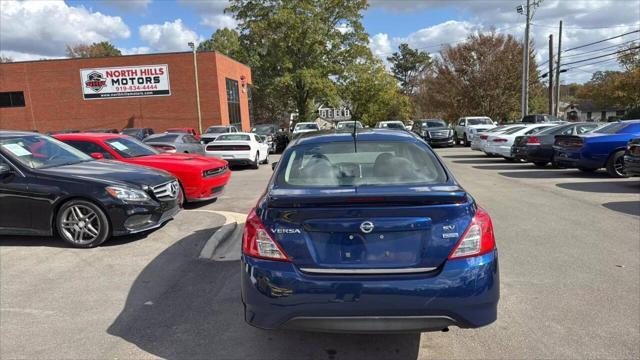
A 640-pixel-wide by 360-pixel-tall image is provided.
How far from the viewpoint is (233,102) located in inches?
1475

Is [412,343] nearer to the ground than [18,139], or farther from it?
nearer to the ground

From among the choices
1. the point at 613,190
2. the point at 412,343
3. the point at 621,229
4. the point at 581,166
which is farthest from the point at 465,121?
the point at 412,343

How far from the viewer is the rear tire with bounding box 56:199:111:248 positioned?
6074mm

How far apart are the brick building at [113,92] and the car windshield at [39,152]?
25681mm

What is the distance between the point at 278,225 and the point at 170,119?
104ft

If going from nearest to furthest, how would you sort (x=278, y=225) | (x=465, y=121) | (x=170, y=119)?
(x=278, y=225), (x=465, y=121), (x=170, y=119)

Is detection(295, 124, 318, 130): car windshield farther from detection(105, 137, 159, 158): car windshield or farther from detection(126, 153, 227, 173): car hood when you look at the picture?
detection(126, 153, 227, 173): car hood

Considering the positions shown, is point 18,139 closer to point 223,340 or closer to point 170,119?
point 223,340

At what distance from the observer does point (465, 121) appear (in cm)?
3052

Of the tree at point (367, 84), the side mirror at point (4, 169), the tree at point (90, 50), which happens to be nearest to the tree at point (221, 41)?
the tree at point (90, 50)

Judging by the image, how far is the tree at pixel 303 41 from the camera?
4053cm

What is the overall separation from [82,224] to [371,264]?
4.61 m

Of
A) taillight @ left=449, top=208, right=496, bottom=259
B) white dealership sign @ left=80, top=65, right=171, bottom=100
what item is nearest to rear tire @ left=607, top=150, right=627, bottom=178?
taillight @ left=449, top=208, right=496, bottom=259

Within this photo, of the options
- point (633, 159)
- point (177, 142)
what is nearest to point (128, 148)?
point (177, 142)
